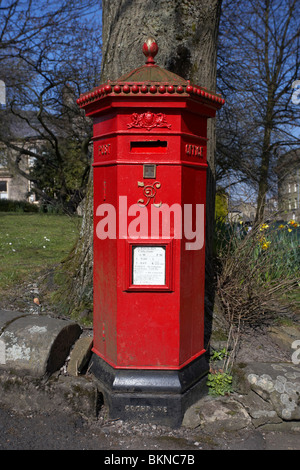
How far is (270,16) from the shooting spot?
569 inches

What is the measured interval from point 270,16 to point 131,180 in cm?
1448

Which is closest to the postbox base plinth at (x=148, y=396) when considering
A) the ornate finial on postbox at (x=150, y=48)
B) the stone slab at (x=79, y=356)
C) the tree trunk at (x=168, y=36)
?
the stone slab at (x=79, y=356)

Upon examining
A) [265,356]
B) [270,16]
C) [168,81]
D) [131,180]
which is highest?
[270,16]

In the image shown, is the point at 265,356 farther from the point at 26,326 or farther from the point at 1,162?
the point at 1,162

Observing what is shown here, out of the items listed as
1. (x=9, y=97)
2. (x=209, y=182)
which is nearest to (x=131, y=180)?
(x=209, y=182)

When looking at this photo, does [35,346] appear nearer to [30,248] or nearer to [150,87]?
[150,87]

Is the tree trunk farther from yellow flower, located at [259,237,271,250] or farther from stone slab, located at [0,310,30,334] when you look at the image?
stone slab, located at [0,310,30,334]

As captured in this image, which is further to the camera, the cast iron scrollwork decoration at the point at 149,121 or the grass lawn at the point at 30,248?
the grass lawn at the point at 30,248

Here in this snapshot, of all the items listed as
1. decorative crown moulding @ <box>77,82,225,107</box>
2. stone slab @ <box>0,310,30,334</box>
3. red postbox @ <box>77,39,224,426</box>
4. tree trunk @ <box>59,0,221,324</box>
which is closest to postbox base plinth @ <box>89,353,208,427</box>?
red postbox @ <box>77,39,224,426</box>

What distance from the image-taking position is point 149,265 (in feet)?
8.77

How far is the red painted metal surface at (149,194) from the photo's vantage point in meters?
2.55

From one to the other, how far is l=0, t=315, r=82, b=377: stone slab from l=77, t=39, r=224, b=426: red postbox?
40 cm

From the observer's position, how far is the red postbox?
256 centimetres

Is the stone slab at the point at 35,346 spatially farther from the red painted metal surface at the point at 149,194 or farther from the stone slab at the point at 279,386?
the stone slab at the point at 279,386
